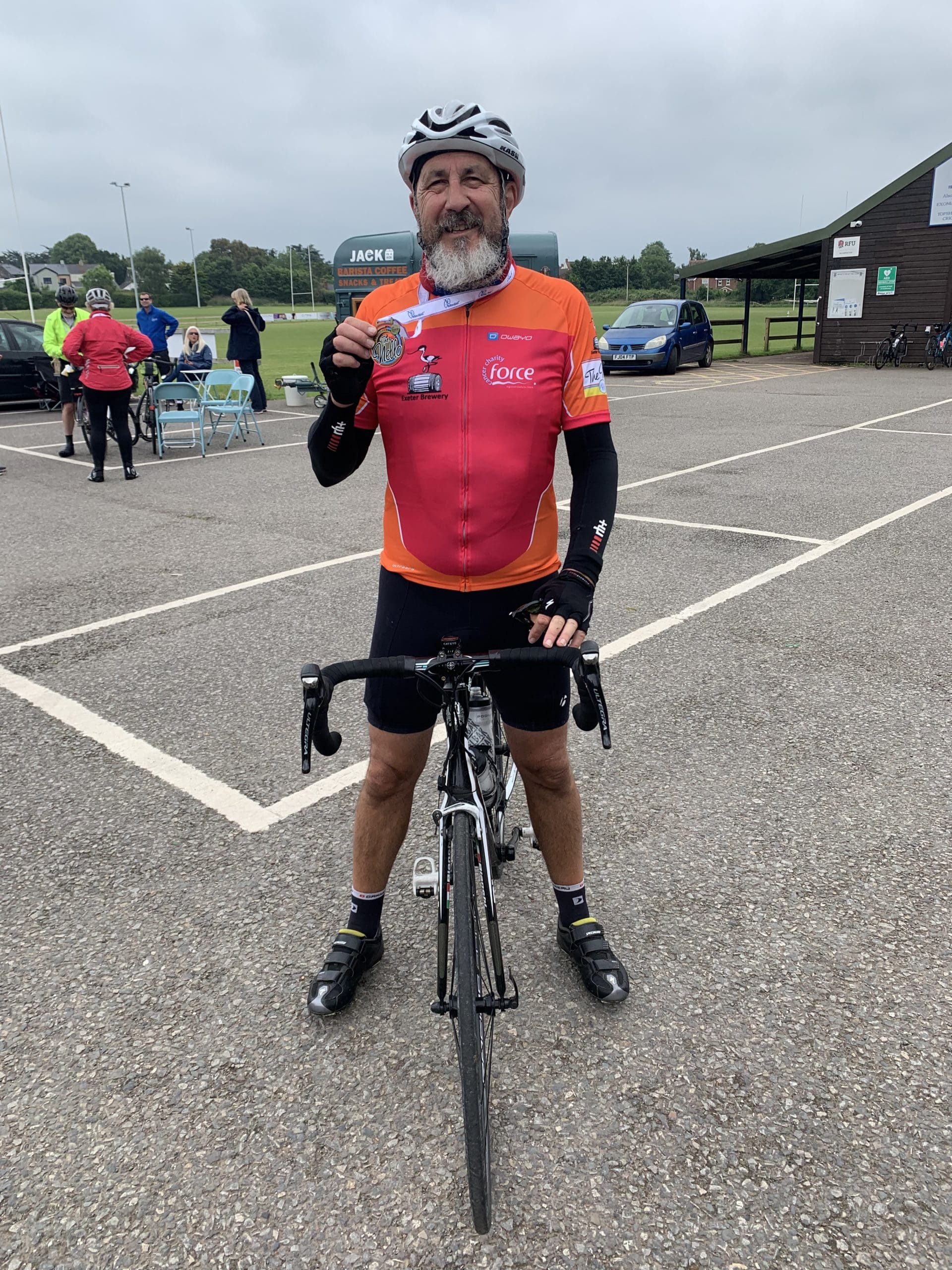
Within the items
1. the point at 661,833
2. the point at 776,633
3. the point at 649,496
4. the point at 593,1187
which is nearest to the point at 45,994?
the point at 593,1187

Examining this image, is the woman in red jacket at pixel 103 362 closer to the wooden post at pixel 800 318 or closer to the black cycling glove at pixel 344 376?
the black cycling glove at pixel 344 376

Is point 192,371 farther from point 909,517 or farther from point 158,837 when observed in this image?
point 158,837

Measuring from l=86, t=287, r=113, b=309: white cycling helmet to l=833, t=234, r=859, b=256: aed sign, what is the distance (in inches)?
873

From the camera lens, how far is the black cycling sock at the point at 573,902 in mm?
2590

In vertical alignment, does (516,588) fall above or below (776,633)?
above

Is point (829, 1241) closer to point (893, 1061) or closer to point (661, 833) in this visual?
point (893, 1061)

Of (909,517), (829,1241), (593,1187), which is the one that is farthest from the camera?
(909,517)

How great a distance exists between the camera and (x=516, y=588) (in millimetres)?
2305

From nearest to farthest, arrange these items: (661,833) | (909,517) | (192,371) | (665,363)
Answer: (661,833)
(909,517)
(192,371)
(665,363)

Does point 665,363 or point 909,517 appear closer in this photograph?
point 909,517

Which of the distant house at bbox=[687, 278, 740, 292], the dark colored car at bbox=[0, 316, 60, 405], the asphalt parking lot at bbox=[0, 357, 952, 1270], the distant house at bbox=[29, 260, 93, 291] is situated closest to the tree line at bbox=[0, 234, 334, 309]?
the distant house at bbox=[29, 260, 93, 291]

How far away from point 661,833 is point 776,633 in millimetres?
2250

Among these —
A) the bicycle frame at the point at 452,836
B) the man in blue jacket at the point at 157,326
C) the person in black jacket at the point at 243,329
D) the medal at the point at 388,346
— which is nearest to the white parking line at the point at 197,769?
the bicycle frame at the point at 452,836

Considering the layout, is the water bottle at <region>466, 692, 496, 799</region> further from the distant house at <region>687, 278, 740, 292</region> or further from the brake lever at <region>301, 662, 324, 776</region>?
the distant house at <region>687, 278, 740, 292</region>
